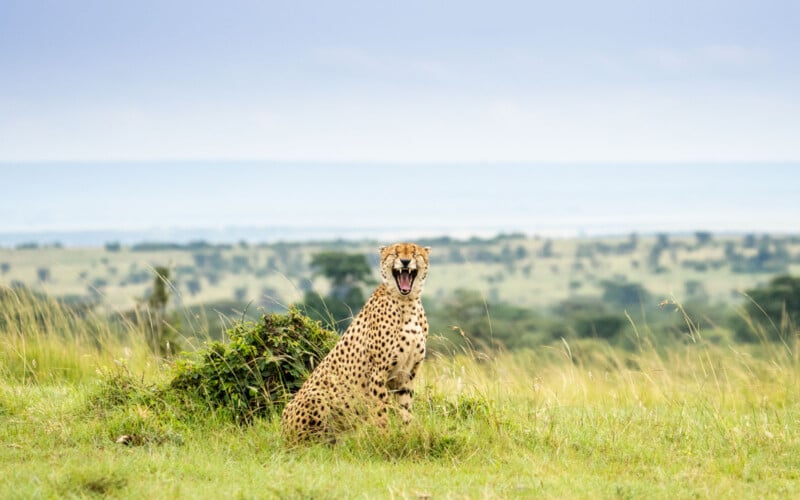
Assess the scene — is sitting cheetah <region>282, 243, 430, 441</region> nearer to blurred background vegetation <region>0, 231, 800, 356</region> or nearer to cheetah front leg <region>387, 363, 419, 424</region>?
cheetah front leg <region>387, 363, 419, 424</region>

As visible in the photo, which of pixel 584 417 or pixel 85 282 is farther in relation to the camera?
pixel 85 282

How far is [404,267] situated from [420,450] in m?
1.19

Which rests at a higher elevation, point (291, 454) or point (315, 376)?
point (315, 376)

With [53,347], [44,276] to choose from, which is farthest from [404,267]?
[44,276]

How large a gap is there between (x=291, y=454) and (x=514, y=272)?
77317mm

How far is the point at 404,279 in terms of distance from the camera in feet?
20.5

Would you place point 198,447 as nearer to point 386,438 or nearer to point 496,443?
point 386,438

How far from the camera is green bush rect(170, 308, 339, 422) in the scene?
7.31 m

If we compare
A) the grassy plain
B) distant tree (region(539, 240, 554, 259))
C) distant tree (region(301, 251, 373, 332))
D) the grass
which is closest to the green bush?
the grass

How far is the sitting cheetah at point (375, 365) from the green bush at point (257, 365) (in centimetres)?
85

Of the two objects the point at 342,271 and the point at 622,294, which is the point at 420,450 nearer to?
the point at 342,271

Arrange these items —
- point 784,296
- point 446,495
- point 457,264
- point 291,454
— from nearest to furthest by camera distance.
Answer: point 446,495, point 291,454, point 784,296, point 457,264

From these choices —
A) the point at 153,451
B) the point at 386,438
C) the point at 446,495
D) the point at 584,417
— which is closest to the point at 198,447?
the point at 153,451

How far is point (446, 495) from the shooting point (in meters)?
5.39
